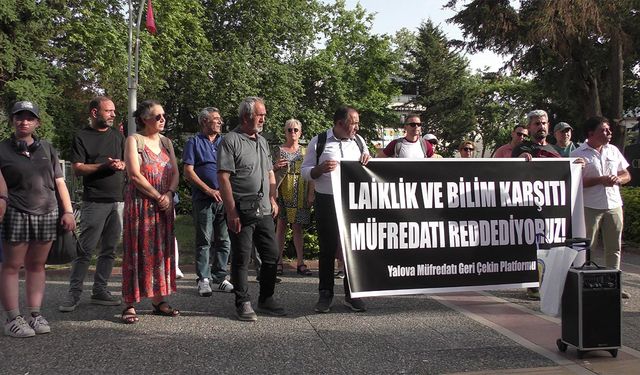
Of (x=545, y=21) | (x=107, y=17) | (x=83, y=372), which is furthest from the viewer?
(x=107, y=17)

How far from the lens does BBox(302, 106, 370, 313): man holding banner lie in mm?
5312

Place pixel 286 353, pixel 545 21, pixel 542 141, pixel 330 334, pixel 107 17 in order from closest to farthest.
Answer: pixel 286 353
pixel 330 334
pixel 542 141
pixel 545 21
pixel 107 17

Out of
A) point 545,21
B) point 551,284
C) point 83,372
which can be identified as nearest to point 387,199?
point 551,284

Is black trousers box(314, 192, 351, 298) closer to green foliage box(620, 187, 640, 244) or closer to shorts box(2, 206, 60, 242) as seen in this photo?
shorts box(2, 206, 60, 242)

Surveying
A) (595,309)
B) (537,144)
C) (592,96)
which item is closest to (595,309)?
(595,309)

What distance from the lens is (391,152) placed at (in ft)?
21.2

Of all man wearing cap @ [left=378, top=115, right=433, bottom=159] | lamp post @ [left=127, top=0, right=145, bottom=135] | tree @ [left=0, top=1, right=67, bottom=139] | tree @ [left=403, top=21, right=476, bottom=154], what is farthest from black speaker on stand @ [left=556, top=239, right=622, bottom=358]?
tree @ [left=403, top=21, right=476, bottom=154]

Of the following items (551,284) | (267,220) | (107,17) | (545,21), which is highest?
(107,17)

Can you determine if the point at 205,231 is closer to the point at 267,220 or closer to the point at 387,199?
the point at 267,220

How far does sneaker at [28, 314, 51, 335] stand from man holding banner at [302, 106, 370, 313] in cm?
217

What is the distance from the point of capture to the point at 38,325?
4.59 m

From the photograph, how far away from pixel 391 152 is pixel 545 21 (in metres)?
12.4

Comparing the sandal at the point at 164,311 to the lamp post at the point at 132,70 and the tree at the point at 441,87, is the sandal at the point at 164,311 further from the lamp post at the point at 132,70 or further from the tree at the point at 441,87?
the tree at the point at 441,87

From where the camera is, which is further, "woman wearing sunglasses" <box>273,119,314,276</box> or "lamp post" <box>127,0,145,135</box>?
"lamp post" <box>127,0,145,135</box>
